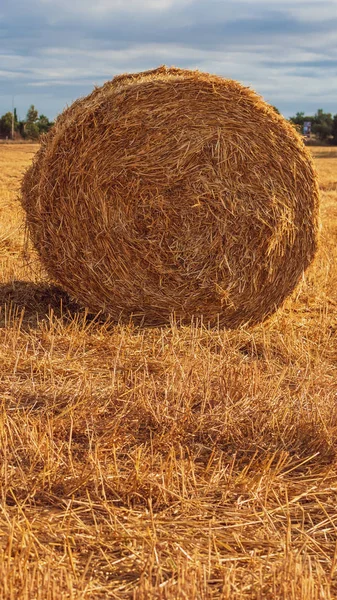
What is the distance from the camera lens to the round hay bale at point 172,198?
18.3 ft

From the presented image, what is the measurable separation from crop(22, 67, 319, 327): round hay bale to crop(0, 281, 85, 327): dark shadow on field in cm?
32

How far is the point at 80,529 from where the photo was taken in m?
2.84

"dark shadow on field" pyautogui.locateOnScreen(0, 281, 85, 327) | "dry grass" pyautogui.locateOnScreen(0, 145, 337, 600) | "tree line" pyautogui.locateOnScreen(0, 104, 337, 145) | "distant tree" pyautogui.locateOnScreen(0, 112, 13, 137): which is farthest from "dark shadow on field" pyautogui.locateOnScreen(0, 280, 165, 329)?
→ "distant tree" pyautogui.locateOnScreen(0, 112, 13, 137)

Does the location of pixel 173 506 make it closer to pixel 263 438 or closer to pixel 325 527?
pixel 325 527

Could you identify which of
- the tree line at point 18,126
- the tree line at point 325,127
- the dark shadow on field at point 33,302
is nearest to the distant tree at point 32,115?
the tree line at point 18,126

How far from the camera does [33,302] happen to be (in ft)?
20.8

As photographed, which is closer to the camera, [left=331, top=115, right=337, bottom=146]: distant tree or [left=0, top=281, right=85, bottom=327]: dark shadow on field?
[left=0, top=281, right=85, bottom=327]: dark shadow on field

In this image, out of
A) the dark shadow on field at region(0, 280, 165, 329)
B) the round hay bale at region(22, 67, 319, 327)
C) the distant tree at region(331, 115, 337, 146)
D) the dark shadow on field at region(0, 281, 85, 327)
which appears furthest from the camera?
the distant tree at region(331, 115, 337, 146)

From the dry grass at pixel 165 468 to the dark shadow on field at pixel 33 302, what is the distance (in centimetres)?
47

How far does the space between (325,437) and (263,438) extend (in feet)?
0.91

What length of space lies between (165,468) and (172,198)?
9.14ft

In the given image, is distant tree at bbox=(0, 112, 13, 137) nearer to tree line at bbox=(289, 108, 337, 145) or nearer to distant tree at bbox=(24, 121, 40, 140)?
distant tree at bbox=(24, 121, 40, 140)

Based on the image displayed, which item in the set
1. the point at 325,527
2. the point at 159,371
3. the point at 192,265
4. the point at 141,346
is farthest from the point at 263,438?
the point at 192,265

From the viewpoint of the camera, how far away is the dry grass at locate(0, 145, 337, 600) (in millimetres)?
2523
